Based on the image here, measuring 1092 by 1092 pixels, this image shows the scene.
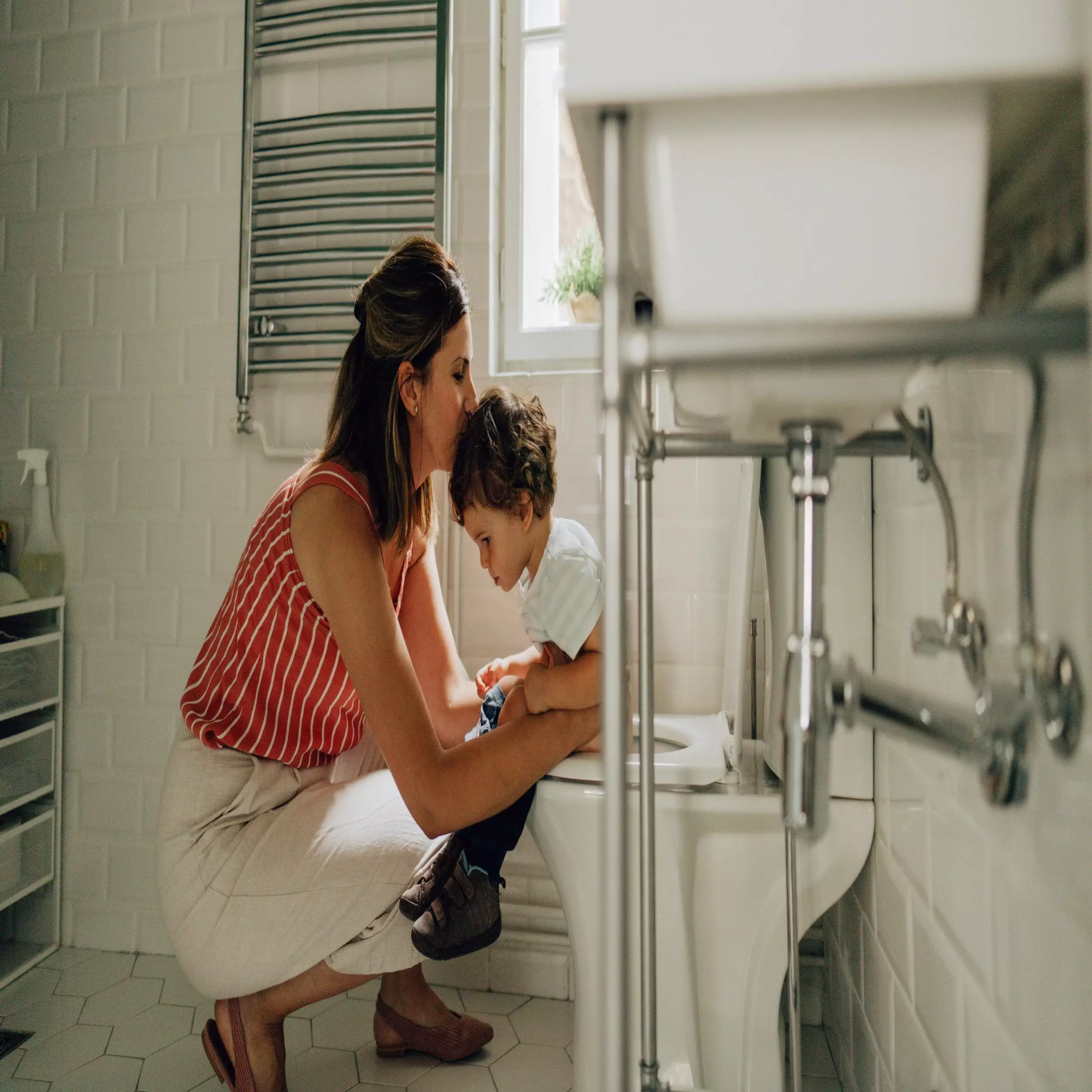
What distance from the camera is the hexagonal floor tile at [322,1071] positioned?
1.34 m

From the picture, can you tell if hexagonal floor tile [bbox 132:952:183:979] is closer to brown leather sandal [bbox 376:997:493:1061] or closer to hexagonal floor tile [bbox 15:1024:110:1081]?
hexagonal floor tile [bbox 15:1024:110:1081]

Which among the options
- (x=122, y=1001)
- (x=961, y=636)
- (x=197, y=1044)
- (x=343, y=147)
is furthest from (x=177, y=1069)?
(x=343, y=147)

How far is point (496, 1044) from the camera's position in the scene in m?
1.48

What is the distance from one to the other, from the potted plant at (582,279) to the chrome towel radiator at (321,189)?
0.25 metres

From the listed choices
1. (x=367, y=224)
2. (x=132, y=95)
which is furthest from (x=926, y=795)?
(x=132, y=95)

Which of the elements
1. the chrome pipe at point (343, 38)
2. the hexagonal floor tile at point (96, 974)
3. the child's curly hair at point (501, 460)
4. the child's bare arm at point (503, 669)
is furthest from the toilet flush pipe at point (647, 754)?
the hexagonal floor tile at point (96, 974)

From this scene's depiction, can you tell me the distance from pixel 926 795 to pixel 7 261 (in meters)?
2.21

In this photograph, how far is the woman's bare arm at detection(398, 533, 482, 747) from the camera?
146 cm

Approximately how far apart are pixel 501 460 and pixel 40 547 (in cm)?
123

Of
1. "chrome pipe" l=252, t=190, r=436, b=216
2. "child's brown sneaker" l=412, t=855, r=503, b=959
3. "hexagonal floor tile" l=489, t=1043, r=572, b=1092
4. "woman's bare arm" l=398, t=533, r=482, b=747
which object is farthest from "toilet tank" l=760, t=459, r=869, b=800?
"chrome pipe" l=252, t=190, r=436, b=216

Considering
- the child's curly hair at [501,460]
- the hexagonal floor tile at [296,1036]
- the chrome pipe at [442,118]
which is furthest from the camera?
the chrome pipe at [442,118]

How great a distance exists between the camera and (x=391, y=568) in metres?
1.42

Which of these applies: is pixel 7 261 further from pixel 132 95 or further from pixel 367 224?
pixel 367 224

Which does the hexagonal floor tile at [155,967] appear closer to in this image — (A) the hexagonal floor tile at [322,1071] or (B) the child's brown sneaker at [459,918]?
(A) the hexagonal floor tile at [322,1071]
